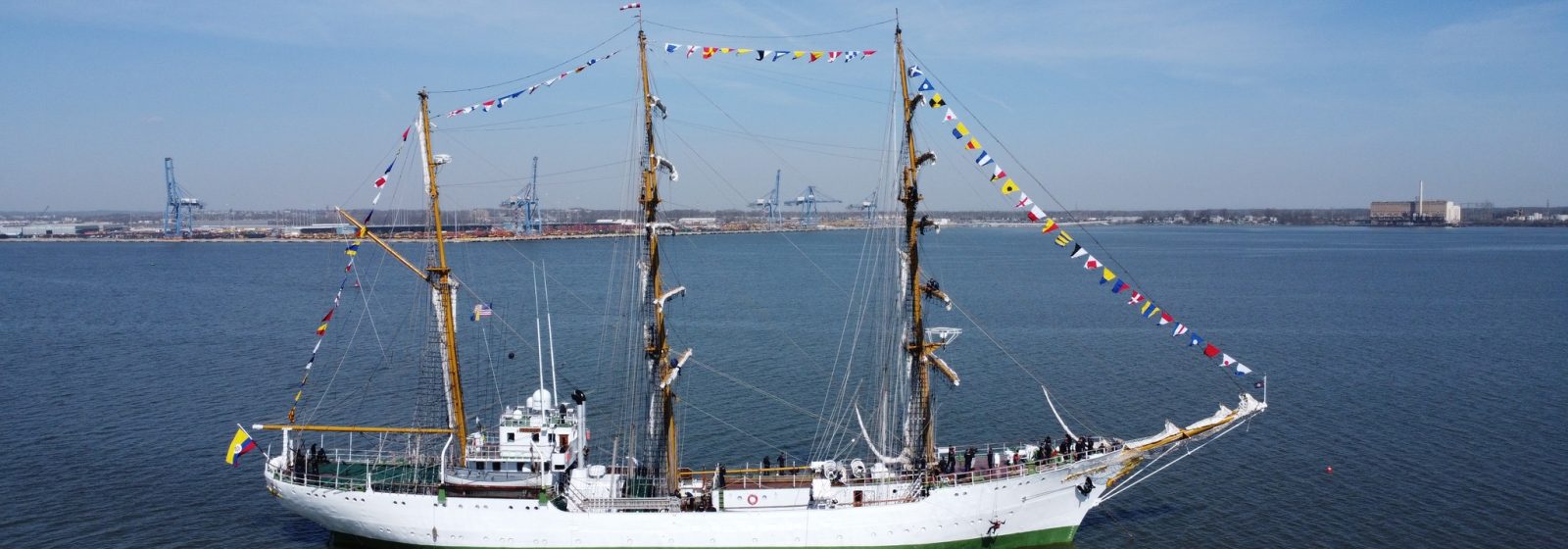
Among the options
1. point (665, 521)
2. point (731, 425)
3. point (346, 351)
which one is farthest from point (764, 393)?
point (346, 351)

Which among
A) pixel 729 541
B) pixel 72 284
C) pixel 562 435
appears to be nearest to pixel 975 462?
pixel 729 541

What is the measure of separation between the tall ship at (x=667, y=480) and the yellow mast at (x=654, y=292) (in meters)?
0.04

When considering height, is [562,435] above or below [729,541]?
above

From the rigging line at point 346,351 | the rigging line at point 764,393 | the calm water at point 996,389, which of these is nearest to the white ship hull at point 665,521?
the calm water at point 996,389

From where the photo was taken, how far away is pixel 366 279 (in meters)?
99.9

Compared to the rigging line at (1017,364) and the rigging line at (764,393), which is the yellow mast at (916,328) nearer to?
the rigging line at (764,393)

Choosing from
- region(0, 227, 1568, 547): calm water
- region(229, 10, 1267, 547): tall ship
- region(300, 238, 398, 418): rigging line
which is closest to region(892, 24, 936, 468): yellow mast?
region(229, 10, 1267, 547): tall ship

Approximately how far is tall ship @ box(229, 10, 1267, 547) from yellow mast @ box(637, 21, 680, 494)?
0.14 ft

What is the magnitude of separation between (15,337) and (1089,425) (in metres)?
55.6

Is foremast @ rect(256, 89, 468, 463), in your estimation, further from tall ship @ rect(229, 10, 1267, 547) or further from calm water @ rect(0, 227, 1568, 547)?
calm water @ rect(0, 227, 1568, 547)

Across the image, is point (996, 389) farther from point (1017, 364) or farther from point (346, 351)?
point (346, 351)

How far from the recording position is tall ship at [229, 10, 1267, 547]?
26.6 metres

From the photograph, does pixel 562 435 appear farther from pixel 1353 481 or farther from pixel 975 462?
pixel 1353 481

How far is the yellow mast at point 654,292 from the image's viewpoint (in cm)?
2766
